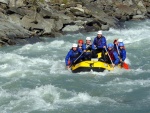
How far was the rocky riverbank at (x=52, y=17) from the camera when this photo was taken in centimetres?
2396

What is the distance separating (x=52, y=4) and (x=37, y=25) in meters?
7.82

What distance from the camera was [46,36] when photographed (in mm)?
25453

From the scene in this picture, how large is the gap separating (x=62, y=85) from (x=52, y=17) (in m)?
14.2

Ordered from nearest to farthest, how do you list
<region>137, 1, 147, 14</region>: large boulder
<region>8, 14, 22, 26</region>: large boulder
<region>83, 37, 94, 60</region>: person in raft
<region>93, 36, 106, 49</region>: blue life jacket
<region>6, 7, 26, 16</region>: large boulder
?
<region>83, 37, 94, 60</region>: person in raft
<region>93, 36, 106, 49</region>: blue life jacket
<region>8, 14, 22, 26</region>: large boulder
<region>6, 7, 26, 16</region>: large boulder
<region>137, 1, 147, 14</region>: large boulder

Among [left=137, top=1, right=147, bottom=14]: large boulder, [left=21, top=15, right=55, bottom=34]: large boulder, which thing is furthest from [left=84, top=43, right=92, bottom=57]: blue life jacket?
[left=137, top=1, right=147, bottom=14]: large boulder

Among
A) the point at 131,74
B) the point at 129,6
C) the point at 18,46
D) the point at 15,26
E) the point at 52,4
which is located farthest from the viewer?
the point at 129,6

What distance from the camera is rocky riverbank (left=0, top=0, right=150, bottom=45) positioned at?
23961 mm

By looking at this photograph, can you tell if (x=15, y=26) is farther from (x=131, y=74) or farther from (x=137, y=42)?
(x=131, y=74)

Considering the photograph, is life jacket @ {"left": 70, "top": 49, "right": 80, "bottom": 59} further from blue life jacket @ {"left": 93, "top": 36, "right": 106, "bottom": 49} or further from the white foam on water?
the white foam on water

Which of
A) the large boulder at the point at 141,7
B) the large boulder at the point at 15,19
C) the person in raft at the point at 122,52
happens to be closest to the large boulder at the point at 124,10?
the large boulder at the point at 141,7

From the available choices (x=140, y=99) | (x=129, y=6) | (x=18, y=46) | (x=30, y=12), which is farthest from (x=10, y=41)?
(x=129, y=6)

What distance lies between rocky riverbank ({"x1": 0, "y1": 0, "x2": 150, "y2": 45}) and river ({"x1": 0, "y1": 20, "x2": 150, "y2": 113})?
2580 millimetres

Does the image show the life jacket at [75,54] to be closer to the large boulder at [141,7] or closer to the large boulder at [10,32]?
the large boulder at [10,32]

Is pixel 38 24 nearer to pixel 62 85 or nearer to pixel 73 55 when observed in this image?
pixel 73 55
